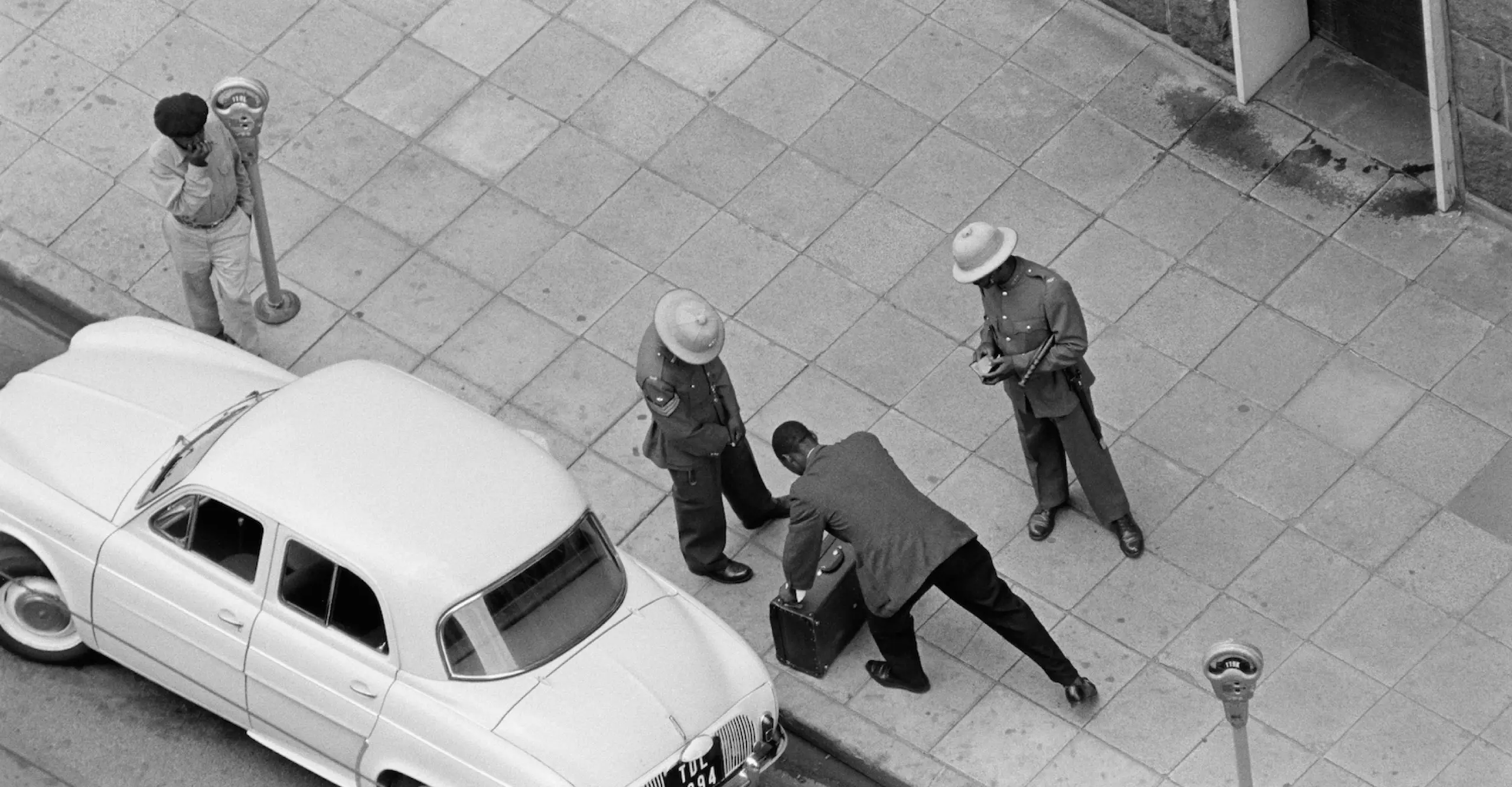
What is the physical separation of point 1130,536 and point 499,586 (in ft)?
11.1

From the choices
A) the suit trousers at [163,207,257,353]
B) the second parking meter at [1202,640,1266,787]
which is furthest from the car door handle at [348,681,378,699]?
the second parking meter at [1202,640,1266,787]

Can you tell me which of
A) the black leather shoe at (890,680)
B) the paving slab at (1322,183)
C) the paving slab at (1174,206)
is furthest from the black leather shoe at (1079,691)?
the paving slab at (1322,183)

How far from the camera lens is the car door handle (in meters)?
10.2

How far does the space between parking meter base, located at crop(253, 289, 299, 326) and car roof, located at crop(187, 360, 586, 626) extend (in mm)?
2214

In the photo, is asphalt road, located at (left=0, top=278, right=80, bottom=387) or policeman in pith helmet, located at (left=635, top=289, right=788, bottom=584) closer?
policeman in pith helmet, located at (left=635, top=289, right=788, bottom=584)

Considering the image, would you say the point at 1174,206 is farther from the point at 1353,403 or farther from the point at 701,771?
the point at 701,771

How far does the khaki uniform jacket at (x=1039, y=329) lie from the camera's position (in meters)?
11.1

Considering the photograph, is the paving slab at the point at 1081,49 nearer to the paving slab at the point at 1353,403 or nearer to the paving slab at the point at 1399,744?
the paving slab at the point at 1353,403

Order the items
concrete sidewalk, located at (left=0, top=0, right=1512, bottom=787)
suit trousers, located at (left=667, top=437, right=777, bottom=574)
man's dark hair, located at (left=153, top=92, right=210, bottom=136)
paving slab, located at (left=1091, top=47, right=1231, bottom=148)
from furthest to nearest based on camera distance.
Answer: paving slab, located at (left=1091, top=47, right=1231, bottom=148) < man's dark hair, located at (left=153, top=92, right=210, bottom=136) < suit trousers, located at (left=667, top=437, right=777, bottom=574) < concrete sidewalk, located at (left=0, top=0, right=1512, bottom=787)

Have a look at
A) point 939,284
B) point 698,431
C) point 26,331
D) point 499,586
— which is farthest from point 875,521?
point 26,331

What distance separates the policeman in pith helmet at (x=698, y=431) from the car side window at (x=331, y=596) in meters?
1.75

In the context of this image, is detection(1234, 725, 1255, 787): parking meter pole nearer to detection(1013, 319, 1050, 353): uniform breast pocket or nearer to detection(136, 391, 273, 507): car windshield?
detection(1013, 319, 1050, 353): uniform breast pocket

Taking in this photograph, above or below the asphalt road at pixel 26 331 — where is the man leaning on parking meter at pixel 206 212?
above

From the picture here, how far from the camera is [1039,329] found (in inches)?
442
